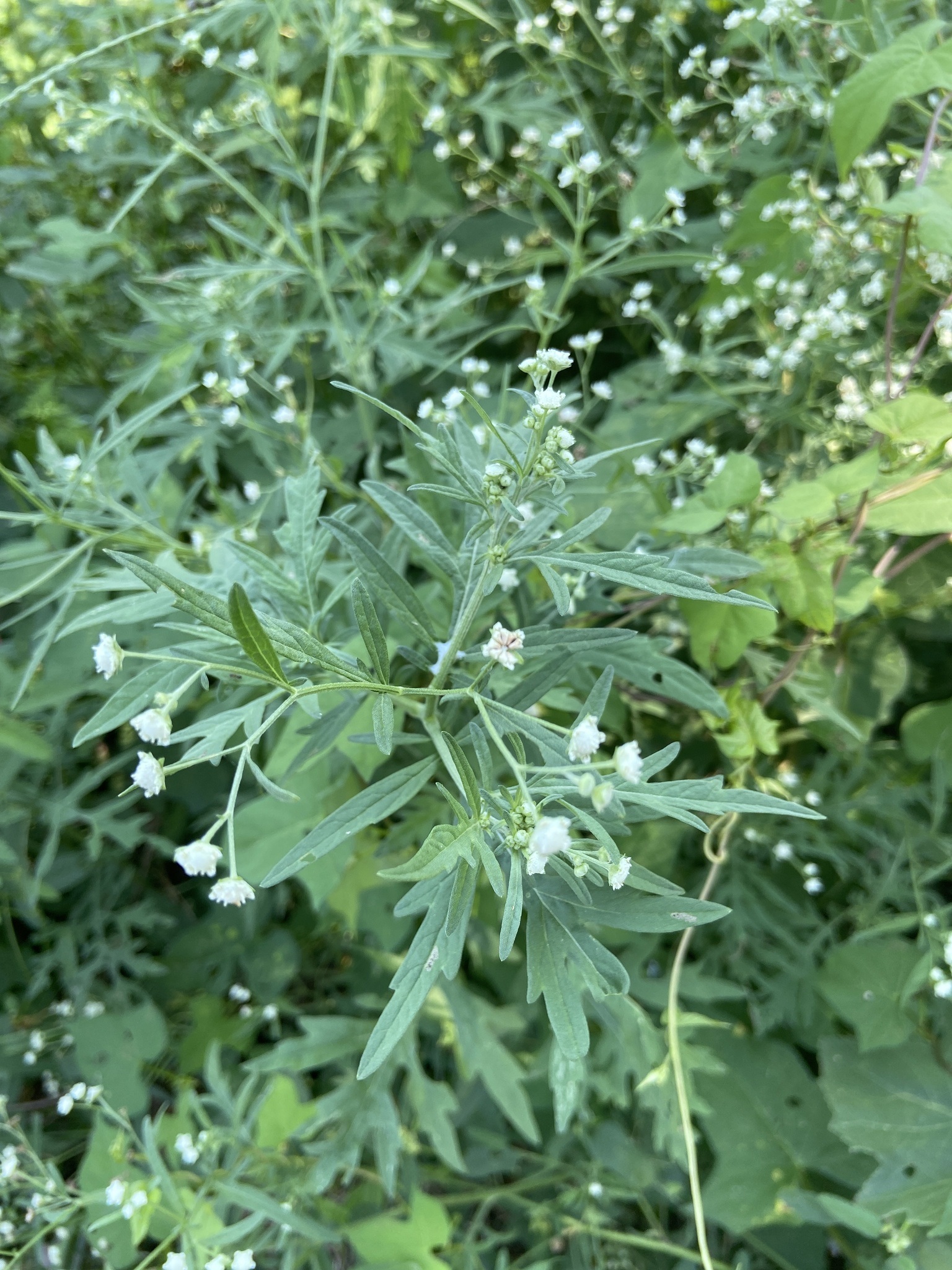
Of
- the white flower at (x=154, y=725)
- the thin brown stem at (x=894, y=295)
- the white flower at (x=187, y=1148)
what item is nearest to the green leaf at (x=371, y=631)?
the white flower at (x=154, y=725)

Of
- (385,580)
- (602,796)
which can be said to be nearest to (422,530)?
(385,580)

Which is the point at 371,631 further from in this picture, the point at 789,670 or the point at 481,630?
the point at 789,670

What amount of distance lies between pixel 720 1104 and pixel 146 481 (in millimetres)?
1969

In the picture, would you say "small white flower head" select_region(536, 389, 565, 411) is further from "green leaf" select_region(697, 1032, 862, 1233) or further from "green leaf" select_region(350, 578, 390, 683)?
"green leaf" select_region(697, 1032, 862, 1233)

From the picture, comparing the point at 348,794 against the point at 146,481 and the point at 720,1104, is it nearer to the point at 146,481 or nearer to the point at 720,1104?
the point at 146,481

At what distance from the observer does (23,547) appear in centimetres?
166

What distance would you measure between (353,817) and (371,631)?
0.20m

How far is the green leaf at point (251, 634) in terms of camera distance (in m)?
0.71

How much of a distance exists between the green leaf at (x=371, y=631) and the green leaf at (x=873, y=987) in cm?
140

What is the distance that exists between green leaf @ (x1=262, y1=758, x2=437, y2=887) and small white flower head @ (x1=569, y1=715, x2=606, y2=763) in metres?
0.23

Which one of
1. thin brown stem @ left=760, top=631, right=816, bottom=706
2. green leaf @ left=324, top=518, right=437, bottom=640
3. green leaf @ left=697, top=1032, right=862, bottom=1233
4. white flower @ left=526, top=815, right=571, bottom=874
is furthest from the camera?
green leaf @ left=697, top=1032, right=862, bottom=1233

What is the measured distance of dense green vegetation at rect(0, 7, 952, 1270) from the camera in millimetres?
1076

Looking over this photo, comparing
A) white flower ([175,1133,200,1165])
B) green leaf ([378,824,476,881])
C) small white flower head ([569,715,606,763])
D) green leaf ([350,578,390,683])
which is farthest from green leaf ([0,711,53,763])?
small white flower head ([569,715,606,763])

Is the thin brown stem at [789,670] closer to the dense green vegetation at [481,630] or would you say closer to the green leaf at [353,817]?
the dense green vegetation at [481,630]
